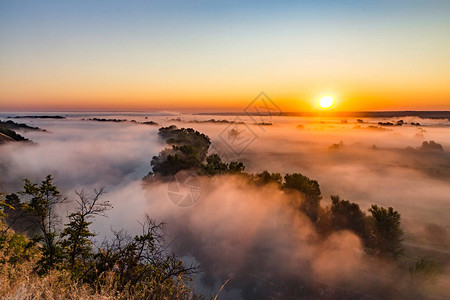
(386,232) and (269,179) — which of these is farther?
(269,179)

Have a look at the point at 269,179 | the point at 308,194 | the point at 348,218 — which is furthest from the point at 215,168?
the point at 348,218

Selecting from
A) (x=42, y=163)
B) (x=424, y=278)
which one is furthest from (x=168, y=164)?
(x=42, y=163)

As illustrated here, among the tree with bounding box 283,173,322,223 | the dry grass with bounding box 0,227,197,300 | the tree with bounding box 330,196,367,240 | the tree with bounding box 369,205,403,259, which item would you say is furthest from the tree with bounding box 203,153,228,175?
the dry grass with bounding box 0,227,197,300

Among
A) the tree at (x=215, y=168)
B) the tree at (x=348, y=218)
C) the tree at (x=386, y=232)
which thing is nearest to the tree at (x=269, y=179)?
the tree at (x=215, y=168)

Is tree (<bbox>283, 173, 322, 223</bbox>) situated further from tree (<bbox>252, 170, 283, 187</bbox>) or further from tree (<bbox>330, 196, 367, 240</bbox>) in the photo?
tree (<bbox>330, 196, 367, 240</bbox>)

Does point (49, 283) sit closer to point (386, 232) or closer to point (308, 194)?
point (386, 232)

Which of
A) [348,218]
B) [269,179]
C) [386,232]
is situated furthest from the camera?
[269,179]

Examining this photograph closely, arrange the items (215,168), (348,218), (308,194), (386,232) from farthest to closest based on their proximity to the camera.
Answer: (215,168) → (308,194) → (348,218) → (386,232)

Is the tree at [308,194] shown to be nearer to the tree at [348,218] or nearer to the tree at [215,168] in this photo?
the tree at [348,218]
